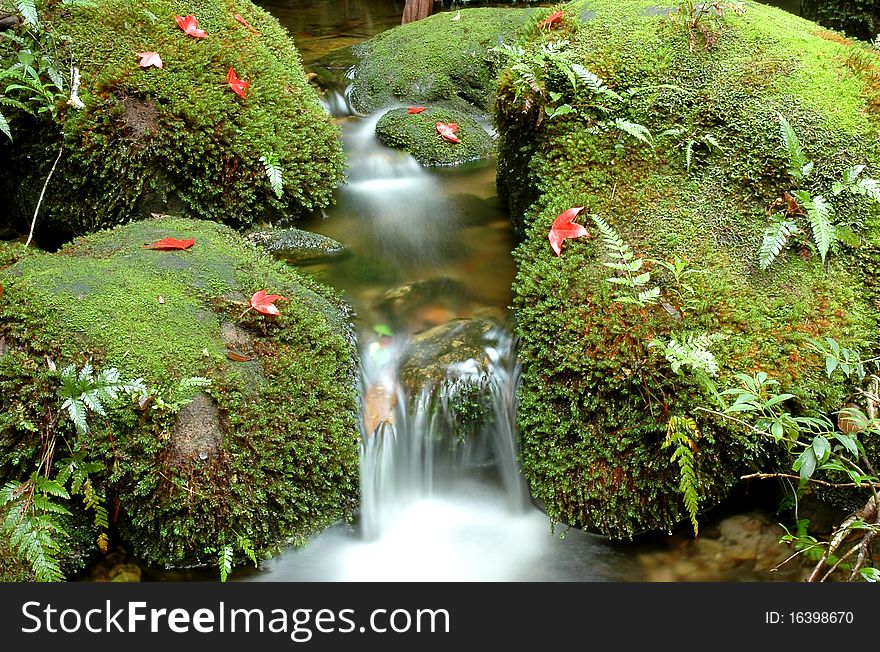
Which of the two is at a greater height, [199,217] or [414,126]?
[414,126]

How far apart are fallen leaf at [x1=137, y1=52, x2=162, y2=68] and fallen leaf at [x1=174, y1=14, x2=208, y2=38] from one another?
0.34 metres

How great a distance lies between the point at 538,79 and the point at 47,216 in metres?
3.18

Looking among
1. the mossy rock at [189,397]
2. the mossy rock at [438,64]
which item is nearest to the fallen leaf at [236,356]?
the mossy rock at [189,397]

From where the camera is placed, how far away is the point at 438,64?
707 cm

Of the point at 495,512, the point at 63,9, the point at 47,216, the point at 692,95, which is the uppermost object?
the point at 63,9

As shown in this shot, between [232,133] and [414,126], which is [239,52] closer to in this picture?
[232,133]

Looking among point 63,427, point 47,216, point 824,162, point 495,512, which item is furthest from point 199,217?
point 824,162

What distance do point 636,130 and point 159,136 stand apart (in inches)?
108

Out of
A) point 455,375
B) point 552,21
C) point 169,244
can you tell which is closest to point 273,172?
point 169,244

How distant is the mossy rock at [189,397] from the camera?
10.2 ft

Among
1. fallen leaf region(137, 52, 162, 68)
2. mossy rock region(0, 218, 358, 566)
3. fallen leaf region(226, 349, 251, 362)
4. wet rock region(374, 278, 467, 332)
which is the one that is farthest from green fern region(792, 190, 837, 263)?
fallen leaf region(137, 52, 162, 68)

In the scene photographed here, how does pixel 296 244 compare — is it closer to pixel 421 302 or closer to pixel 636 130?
pixel 421 302

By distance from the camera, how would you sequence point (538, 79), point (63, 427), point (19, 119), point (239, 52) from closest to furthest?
A: point (63, 427)
point (538, 79)
point (19, 119)
point (239, 52)

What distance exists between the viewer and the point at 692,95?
13.8 ft
